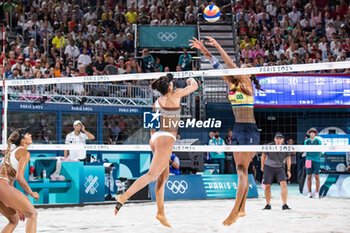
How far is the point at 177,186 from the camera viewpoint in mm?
13109

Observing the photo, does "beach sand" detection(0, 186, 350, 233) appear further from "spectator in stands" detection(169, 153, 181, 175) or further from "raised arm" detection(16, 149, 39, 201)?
"raised arm" detection(16, 149, 39, 201)

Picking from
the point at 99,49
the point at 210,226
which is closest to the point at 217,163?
the point at 99,49

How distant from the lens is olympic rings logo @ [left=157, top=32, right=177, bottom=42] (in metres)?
18.5

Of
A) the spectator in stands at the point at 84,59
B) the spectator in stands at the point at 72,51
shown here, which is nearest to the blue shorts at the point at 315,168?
the spectator in stands at the point at 84,59

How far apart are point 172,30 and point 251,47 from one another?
116 inches

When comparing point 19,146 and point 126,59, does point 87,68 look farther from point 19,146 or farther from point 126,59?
point 19,146

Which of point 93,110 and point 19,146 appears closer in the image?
point 19,146

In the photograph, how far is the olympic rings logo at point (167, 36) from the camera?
1849 cm

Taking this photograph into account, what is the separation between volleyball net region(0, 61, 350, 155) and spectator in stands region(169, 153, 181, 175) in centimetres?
52

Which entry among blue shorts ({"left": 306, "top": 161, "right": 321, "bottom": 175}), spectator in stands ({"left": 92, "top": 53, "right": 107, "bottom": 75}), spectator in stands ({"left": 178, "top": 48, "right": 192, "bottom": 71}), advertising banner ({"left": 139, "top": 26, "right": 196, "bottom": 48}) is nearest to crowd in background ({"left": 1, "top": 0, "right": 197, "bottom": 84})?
spectator in stands ({"left": 92, "top": 53, "right": 107, "bottom": 75})

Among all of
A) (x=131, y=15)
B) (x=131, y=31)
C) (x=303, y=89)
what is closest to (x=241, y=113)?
(x=303, y=89)

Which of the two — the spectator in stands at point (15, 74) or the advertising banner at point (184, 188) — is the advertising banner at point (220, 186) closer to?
the advertising banner at point (184, 188)

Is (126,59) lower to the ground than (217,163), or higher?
higher

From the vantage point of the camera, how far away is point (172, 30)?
60.8ft
